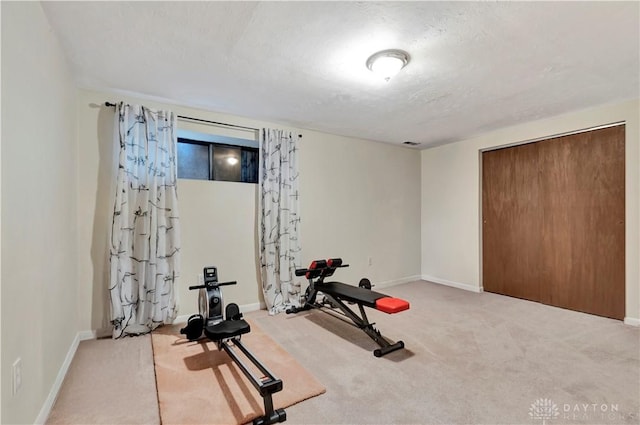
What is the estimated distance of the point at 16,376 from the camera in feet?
4.51

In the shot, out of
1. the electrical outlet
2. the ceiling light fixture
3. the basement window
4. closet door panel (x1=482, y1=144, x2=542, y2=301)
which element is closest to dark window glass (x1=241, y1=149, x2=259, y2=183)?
the basement window

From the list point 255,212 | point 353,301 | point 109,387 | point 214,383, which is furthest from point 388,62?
point 109,387

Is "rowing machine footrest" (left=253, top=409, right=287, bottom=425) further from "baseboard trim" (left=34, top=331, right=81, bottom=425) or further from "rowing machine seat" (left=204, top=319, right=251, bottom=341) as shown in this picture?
"baseboard trim" (left=34, top=331, right=81, bottom=425)

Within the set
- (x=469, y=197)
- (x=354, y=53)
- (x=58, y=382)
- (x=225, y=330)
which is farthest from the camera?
(x=469, y=197)

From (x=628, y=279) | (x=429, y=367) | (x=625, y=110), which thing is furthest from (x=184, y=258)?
(x=625, y=110)

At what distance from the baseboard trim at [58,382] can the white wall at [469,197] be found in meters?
4.70

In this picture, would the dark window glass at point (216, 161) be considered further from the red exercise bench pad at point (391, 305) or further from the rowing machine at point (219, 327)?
the red exercise bench pad at point (391, 305)

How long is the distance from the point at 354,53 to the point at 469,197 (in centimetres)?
328

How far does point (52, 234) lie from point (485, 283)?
4.98 m

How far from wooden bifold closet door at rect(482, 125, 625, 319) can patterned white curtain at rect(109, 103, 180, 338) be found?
165 inches

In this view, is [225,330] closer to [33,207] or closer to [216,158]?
[33,207]

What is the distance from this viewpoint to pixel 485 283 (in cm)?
449

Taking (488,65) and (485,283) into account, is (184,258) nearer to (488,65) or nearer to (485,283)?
(488,65)

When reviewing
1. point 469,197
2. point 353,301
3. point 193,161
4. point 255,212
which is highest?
point 193,161
